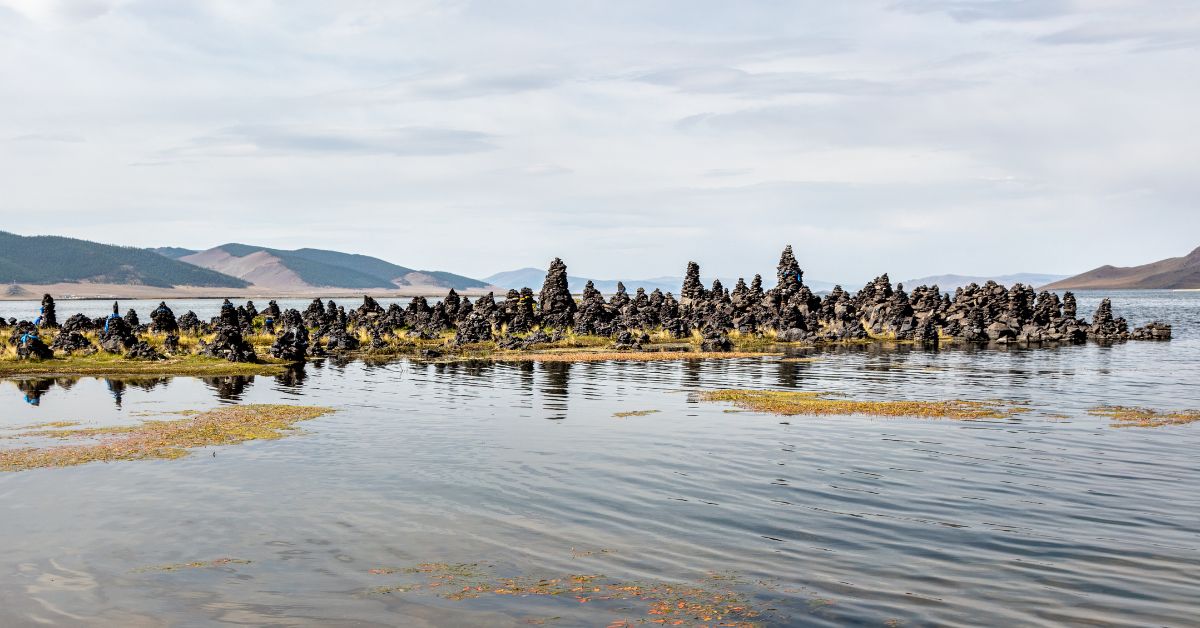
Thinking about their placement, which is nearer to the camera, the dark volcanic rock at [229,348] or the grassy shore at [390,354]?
the grassy shore at [390,354]

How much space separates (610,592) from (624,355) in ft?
203

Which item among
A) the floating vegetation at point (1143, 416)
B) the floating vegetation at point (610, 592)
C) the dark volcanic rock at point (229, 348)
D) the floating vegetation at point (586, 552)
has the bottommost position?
the floating vegetation at point (610, 592)

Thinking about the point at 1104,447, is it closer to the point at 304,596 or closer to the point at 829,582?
the point at 829,582

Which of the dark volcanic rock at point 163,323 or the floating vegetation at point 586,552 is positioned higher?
the dark volcanic rock at point 163,323

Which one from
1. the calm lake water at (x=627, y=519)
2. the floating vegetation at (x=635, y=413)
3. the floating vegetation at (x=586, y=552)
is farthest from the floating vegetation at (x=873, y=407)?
the floating vegetation at (x=586, y=552)

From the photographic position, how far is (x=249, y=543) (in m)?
20.6

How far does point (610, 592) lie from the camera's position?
17.0 meters

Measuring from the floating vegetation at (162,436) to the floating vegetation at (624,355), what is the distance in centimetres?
3411

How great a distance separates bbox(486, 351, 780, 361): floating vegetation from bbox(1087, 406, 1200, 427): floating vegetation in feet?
125

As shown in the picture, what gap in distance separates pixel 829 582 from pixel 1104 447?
19.8 m

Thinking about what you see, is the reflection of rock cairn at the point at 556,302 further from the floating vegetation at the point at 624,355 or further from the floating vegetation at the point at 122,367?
the floating vegetation at the point at 122,367

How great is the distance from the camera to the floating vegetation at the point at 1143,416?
36.7m

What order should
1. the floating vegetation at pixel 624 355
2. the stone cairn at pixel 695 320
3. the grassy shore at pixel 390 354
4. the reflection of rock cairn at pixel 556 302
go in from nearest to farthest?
the grassy shore at pixel 390 354 → the floating vegetation at pixel 624 355 → the stone cairn at pixel 695 320 → the reflection of rock cairn at pixel 556 302

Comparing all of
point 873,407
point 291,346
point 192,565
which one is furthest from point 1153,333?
point 192,565
